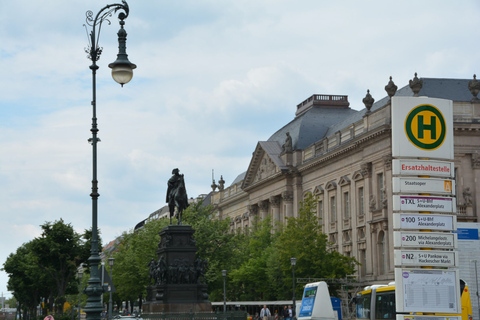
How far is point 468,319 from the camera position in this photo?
40.0 m

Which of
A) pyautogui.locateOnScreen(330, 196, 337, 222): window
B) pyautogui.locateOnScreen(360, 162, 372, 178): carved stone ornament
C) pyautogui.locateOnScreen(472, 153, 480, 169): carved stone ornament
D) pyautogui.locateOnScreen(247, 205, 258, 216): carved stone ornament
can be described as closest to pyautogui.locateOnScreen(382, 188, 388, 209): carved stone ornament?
pyautogui.locateOnScreen(360, 162, 372, 178): carved stone ornament

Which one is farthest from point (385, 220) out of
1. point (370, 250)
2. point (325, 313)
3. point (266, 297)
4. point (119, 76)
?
point (119, 76)

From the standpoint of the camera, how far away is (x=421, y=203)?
55.9 feet

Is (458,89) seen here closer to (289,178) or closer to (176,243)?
(289,178)

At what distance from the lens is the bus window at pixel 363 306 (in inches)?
1681

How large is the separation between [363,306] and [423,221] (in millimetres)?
27491

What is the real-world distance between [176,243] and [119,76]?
61.3 feet

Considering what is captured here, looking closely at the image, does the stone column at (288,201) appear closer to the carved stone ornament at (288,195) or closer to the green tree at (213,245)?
the carved stone ornament at (288,195)

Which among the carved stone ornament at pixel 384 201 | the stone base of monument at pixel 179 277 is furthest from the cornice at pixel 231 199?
the stone base of monument at pixel 179 277

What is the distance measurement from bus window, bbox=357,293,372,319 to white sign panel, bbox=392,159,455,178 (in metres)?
26.6

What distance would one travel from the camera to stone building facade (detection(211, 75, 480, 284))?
6706 cm

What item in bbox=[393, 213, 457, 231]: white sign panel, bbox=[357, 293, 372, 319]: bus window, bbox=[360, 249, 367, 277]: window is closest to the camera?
bbox=[393, 213, 457, 231]: white sign panel

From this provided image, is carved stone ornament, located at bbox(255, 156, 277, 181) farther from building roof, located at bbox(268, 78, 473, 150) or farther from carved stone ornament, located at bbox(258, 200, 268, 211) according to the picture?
building roof, located at bbox(268, 78, 473, 150)

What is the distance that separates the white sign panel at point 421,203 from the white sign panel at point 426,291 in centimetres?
125
